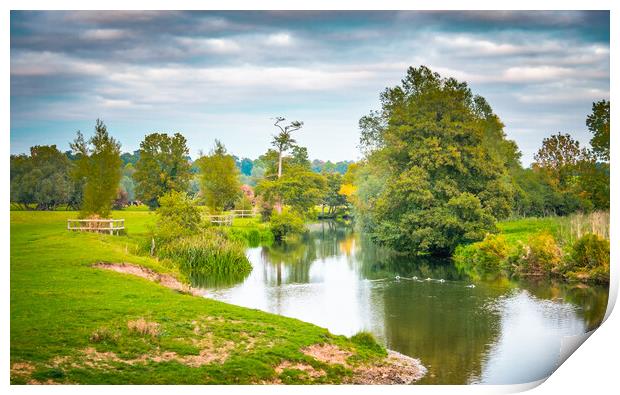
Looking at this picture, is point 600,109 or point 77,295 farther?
point 600,109

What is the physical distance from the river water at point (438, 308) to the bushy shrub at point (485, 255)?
3.97ft

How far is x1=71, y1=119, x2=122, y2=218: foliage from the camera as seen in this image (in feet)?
96.5

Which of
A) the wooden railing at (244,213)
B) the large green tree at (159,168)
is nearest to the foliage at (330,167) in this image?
the wooden railing at (244,213)

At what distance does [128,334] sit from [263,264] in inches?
701

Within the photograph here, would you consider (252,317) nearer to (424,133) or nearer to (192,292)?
(192,292)

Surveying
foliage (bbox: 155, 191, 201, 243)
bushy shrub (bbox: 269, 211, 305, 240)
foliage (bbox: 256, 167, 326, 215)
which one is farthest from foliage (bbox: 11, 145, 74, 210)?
foliage (bbox: 256, 167, 326, 215)

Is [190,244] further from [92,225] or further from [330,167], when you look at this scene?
[330,167]

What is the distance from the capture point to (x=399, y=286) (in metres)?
27.0

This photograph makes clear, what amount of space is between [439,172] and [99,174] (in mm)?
15397

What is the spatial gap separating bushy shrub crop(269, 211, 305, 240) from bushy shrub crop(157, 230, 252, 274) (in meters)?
15.2

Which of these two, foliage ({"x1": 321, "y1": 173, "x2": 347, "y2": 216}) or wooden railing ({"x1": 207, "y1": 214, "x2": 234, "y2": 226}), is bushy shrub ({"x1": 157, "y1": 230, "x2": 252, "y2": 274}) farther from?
foliage ({"x1": 321, "y1": 173, "x2": 347, "y2": 216})

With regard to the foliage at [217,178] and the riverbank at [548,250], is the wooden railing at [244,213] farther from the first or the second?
the riverbank at [548,250]

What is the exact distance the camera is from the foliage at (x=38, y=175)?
21859 millimetres

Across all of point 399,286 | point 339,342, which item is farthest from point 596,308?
point 339,342
